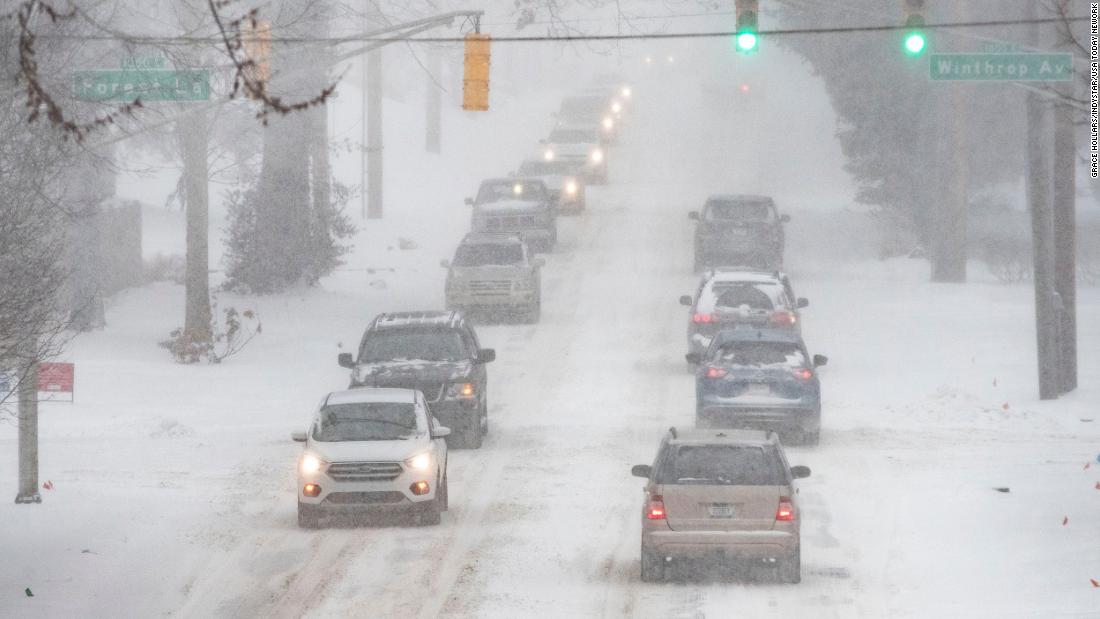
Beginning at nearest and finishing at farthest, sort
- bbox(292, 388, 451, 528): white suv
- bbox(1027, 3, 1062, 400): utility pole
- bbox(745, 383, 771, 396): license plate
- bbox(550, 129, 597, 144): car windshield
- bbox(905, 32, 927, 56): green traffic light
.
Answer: bbox(292, 388, 451, 528): white suv → bbox(905, 32, 927, 56): green traffic light → bbox(745, 383, 771, 396): license plate → bbox(1027, 3, 1062, 400): utility pole → bbox(550, 129, 597, 144): car windshield

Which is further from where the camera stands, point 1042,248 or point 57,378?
point 1042,248

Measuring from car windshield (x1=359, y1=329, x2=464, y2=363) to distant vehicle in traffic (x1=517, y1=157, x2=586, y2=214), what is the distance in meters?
27.0

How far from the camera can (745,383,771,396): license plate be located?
23875 millimetres

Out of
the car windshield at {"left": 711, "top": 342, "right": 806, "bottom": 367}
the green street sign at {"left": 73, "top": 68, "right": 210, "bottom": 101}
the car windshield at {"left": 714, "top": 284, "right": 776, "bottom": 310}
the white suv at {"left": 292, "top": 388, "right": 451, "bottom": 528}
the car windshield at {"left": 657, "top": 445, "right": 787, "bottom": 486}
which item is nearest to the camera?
the car windshield at {"left": 657, "top": 445, "right": 787, "bottom": 486}

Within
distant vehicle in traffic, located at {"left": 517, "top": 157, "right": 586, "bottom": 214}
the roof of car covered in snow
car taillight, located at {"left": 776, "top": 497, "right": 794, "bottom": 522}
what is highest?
distant vehicle in traffic, located at {"left": 517, "top": 157, "right": 586, "bottom": 214}

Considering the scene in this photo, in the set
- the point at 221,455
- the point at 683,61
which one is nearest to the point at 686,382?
the point at 221,455

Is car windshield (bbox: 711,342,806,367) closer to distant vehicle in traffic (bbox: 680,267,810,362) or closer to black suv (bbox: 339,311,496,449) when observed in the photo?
black suv (bbox: 339,311,496,449)

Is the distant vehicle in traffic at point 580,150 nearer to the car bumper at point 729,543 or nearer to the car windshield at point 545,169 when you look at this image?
the car windshield at point 545,169

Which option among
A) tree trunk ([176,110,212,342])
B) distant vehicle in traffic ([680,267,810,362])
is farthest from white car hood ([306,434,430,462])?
tree trunk ([176,110,212,342])

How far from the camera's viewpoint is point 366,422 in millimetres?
19562

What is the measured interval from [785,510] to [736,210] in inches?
972

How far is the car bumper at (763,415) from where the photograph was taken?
23719mm

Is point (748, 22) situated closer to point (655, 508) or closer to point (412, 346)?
point (412, 346)

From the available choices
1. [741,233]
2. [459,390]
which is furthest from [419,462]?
[741,233]
